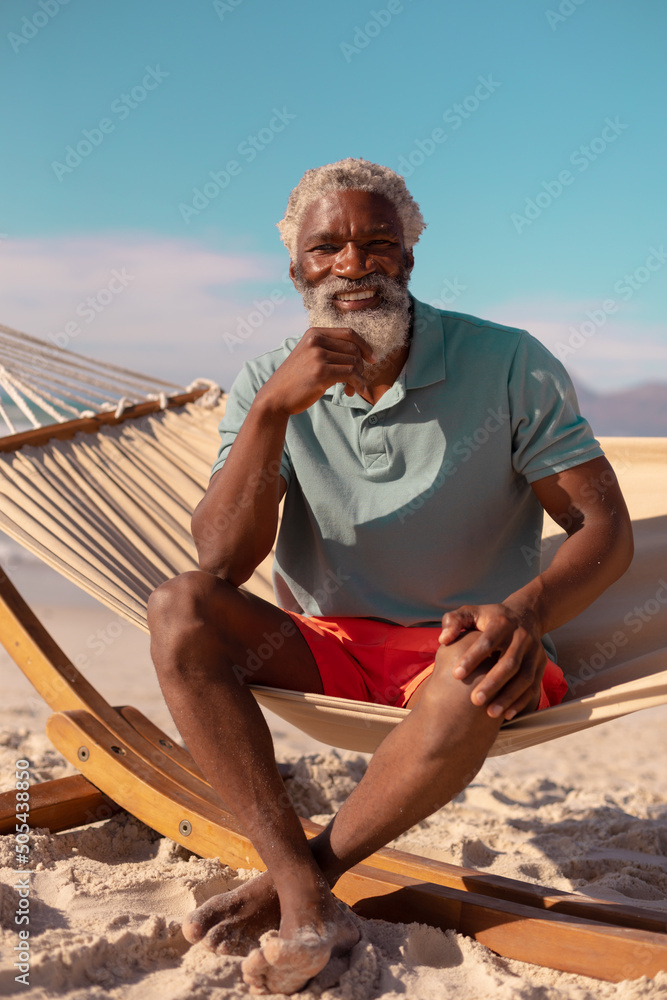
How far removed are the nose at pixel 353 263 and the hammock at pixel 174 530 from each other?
68cm

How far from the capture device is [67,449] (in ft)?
8.68

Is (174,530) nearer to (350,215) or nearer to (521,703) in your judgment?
(350,215)

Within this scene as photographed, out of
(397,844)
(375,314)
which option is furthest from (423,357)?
(397,844)

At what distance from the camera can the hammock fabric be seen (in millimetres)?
1396

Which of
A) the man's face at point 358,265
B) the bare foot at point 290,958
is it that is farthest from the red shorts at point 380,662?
the man's face at point 358,265

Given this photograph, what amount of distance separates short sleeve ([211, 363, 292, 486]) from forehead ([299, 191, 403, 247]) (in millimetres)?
325

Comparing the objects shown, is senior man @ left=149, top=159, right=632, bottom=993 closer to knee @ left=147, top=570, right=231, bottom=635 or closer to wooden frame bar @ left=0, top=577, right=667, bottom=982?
knee @ left=147, top=570, right=231, bottom=635

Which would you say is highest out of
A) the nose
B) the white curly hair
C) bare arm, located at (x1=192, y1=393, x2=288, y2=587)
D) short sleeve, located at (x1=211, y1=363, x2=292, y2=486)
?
the white curly hair

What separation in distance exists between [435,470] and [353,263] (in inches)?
18.0

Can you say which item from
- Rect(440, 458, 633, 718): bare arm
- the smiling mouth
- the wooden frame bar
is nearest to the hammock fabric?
Rect(440, 458, 633, 718): bare arm

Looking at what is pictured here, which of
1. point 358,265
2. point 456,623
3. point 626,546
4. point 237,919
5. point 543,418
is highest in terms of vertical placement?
point 358,265

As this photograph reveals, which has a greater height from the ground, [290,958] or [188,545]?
[188,545]

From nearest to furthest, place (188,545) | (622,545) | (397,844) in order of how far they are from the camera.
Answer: (622,545) < (397,844) < (188,545)

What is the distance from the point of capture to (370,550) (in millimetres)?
1686
